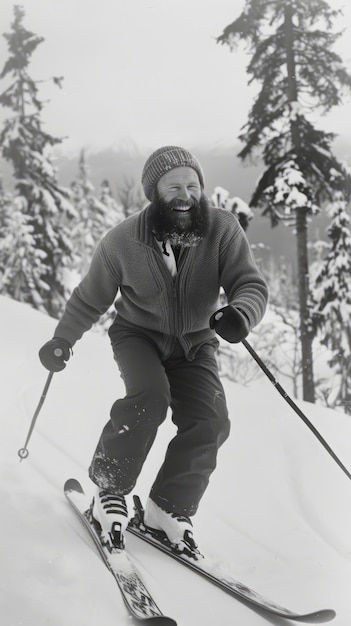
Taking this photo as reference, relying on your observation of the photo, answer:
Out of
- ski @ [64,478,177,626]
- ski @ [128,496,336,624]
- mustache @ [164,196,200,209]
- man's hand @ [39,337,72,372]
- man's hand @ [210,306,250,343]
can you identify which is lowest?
ski @ [64,478,177,626]

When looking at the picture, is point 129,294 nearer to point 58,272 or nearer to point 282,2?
point 282,2

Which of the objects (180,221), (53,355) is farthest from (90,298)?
(180,221)

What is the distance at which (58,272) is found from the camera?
19828 mm

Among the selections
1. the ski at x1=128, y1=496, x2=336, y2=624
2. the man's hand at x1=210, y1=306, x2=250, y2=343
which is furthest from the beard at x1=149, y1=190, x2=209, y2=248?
the ski at x1=128, y1=496, x2=336, y2=624

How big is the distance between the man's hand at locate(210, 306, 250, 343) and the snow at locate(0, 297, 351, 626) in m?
1.14

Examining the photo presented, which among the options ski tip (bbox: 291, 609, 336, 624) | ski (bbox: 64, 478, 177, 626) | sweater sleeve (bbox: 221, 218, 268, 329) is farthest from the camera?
sweater sleeve (bbox: 221, 218, 268, 329)

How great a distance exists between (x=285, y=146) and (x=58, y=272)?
10.2 metres

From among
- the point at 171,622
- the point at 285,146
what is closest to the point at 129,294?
the point at 171,622

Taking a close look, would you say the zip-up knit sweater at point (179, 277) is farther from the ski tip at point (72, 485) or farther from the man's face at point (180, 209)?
the ski tip at point (72, 485)

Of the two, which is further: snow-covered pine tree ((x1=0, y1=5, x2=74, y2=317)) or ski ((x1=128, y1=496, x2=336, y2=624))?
snow-covered pine tree ((x1=0, y1=5, x2=74, y2=317))

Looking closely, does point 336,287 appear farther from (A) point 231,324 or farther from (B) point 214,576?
(B) point 214,576

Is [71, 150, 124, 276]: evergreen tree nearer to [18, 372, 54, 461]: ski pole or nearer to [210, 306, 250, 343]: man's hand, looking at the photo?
[18, 372, 54, 461]: ski pole

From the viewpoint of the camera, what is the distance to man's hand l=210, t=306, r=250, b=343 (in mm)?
2572

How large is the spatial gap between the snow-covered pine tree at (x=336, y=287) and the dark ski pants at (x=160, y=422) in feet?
34.1
